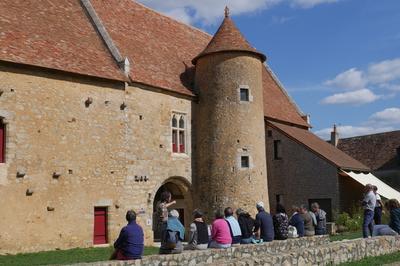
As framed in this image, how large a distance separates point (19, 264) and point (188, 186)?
9719mm

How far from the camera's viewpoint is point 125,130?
1888cm

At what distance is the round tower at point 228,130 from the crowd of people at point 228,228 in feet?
18.3

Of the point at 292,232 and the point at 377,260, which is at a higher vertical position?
the point at 292,232

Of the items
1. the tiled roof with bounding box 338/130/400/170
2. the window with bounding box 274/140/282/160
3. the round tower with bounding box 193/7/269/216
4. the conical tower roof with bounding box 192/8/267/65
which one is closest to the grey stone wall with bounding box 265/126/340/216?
the window with bounding box 274/140/282/160

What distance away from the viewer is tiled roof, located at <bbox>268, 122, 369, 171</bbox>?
24234 millimetres

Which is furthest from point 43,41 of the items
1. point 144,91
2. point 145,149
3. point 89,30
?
point 145,149

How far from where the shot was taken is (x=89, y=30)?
2042 centimetres

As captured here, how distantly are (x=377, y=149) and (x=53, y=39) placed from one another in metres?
26.8

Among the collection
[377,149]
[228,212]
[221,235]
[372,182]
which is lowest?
[221,235]

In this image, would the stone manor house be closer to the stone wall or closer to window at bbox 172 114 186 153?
window at bbox 172 114 186 153

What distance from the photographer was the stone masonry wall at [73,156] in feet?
51.8

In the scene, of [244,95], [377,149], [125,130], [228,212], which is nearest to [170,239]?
[228,212]

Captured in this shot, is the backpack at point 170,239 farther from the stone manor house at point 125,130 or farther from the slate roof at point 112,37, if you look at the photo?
the slate roof at point 112,37

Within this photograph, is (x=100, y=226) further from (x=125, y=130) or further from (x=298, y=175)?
(x=298, y=175)
